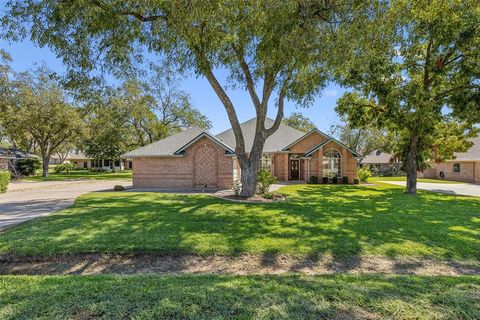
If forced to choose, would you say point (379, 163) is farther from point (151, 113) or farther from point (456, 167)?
point (151, 113)

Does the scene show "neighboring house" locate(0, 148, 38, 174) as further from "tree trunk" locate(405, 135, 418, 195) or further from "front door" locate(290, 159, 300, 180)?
"tree trunk" locate(405, 135, 418, 195)

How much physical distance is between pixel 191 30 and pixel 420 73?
16.7 m

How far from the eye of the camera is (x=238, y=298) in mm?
3656

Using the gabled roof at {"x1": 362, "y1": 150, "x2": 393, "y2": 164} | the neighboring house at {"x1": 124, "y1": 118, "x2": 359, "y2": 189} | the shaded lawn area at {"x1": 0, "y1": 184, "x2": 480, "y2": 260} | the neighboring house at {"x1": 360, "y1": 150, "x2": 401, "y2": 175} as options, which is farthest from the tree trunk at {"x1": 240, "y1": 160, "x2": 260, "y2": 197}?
the gabled roof at {"x1": 362, "y1": 150, "x2": 393, "y2": 164}

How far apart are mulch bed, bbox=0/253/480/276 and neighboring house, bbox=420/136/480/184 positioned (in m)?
25.1

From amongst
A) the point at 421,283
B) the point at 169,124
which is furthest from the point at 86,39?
the point at 169,124

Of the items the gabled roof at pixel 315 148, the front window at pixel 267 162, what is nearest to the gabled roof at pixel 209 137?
the front window at pixel 267 162

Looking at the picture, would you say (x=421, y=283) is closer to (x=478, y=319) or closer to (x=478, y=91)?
(x=478, y=319)

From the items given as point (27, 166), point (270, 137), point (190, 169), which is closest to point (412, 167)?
point (270, 137)

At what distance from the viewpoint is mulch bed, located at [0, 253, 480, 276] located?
553 centimetres

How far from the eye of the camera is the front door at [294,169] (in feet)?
85.0

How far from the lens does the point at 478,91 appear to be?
16.1 metres

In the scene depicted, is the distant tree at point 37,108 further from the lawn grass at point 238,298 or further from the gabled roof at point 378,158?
the gabled roof at point 378,158

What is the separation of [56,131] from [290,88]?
98.0ft
